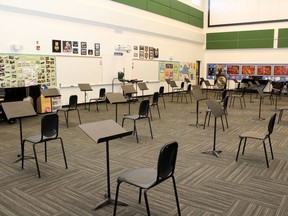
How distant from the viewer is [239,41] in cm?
1658

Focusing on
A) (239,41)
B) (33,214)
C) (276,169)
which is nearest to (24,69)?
(33,214)

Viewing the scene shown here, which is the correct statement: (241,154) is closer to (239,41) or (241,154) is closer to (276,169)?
(276,169)

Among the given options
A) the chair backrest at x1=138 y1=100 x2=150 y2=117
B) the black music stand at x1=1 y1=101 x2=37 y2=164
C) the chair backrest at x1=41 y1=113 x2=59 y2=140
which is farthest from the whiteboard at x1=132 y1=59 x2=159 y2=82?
the chair backrest at x1=41 y1=113 x2=59 y2=140

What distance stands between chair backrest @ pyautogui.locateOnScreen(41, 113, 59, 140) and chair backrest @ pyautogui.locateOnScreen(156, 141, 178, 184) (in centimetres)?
206

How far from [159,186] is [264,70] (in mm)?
14342

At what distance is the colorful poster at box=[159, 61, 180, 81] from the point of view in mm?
14586

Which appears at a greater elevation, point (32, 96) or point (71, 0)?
point (71, 0)

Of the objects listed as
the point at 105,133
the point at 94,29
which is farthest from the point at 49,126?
the point at 94,29

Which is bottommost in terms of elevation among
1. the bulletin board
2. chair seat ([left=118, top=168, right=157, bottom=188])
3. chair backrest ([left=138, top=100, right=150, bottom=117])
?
chair seat ([left=118, top=168, right=157, bottom=188])

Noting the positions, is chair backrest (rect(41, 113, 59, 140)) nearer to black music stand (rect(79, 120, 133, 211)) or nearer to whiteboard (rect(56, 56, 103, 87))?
black music stand (rect(79, 120, 133, 211))

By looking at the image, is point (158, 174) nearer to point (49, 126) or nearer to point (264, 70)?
point (49, 126)

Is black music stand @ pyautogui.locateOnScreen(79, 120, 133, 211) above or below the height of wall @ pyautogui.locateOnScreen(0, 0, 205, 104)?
below

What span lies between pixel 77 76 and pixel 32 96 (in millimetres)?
2148

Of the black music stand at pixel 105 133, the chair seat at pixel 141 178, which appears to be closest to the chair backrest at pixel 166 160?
the chair seat at pixel 141 178
